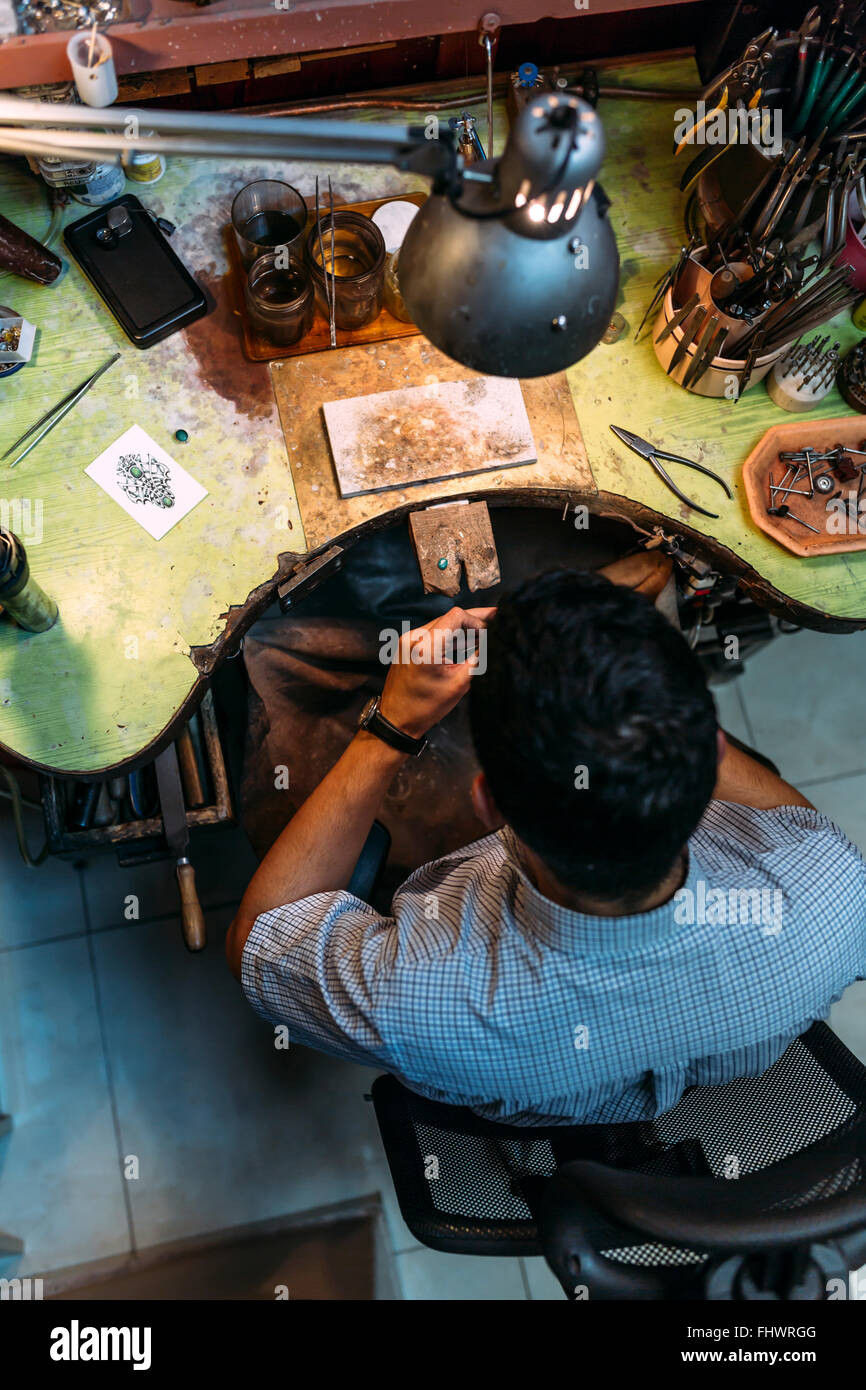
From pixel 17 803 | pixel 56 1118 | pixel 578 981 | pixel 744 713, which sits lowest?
pixel 56 1118

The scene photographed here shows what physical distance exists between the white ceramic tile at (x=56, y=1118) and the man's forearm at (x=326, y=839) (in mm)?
1128

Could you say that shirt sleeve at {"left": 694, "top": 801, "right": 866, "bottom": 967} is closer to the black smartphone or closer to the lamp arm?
the lamp arm

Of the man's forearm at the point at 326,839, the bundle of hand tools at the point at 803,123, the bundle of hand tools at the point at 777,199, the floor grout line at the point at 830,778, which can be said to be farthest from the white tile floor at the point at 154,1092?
the bundle of hand tools at the point at 803,123

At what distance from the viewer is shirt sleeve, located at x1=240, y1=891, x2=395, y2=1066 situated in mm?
1309

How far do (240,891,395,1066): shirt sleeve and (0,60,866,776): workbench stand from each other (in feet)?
1.24

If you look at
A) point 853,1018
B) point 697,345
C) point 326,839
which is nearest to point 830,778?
point 853,1018

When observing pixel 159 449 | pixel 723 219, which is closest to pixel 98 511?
pixel 159 449

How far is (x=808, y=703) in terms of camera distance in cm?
273

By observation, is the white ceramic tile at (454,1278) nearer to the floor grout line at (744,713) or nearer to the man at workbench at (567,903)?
the man at workbench at (567,903)

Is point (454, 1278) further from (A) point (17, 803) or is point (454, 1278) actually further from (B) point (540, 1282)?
(A) point (17, 803)

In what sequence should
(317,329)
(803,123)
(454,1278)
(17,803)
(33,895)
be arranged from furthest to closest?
(33,895) < (454,1278) < (17,803) < (317,329) < (803,123)

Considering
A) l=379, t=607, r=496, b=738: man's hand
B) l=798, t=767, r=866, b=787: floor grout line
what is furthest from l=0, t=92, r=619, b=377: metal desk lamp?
l=798, t=767, r=866, b=787: floor grout line

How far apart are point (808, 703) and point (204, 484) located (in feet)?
6.08

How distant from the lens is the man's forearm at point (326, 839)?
152 cm
